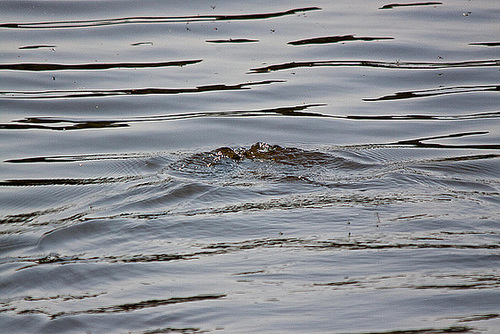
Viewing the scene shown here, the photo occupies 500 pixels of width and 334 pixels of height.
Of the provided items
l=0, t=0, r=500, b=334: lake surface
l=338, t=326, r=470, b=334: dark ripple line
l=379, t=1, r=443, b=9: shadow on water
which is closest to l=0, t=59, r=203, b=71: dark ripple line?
l=0, t=0, r=500, b=334: lake surface

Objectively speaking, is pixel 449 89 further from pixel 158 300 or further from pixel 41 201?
pixel 158 300

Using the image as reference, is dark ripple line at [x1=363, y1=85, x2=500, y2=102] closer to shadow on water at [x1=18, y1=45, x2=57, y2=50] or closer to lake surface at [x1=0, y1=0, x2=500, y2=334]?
lake surface at [x1=0, y1=0, x2=500, y2=334]

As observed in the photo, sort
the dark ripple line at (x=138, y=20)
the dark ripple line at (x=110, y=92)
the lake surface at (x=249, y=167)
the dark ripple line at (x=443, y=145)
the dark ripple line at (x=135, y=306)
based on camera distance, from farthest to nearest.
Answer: the dark ripple line at (x=138, y=20) < the dark ripple line at (x=110, y=92) < the dark ripple line at (x=443, y=145) < the lake surface at (x=249, y=167) < the dark ripple line at (x=135, y=306)

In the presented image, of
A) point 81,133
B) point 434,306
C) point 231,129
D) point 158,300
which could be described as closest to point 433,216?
point 434,306

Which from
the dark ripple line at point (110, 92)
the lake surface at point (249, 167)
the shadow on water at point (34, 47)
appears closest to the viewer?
the lake surface at point (249, 167)

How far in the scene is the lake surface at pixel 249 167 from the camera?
318 centimetres

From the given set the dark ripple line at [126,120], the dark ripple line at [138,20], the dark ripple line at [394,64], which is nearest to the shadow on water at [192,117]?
the dark ripple line at [126,120]

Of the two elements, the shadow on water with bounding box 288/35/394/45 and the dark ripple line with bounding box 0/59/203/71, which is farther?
the shadow on water with bounding box 288/35/394/45

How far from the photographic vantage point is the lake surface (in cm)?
318

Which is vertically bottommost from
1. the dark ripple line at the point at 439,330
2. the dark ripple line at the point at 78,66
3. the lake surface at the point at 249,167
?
the dark ripple line at the point at 439,330

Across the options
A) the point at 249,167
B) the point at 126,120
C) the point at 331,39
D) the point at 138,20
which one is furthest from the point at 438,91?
the point at 138,20

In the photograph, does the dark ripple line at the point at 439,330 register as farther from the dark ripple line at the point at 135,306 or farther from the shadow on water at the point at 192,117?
the shadow on water at the point at 192,117

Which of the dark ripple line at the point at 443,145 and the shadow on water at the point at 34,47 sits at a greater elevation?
the shadow on water at the point at 34,47

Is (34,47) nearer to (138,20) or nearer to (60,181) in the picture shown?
(138,20)
